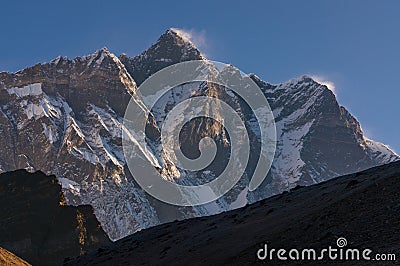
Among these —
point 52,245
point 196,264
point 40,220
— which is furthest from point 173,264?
point 40,220

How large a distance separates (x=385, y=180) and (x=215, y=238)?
1363 cm

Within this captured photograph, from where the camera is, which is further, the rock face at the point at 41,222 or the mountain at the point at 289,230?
the rock face at the point at 41,222

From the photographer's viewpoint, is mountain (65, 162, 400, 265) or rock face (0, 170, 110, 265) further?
rock face (0, 170, 110, 265)

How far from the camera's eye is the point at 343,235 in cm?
2900

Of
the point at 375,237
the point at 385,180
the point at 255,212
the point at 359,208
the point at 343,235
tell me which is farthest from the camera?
the point at 255,212

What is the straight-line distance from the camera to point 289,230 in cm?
3412

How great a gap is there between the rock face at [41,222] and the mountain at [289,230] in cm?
3813

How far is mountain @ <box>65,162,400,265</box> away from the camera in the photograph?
28.5m

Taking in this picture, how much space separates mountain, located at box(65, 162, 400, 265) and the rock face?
3813 cm

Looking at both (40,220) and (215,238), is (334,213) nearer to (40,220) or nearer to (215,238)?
(215,238)

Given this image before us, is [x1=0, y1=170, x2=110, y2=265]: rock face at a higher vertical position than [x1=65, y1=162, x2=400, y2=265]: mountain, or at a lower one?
higher

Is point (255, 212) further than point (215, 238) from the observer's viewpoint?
Yes

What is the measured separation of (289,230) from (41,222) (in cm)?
7333

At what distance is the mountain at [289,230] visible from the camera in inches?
1122
